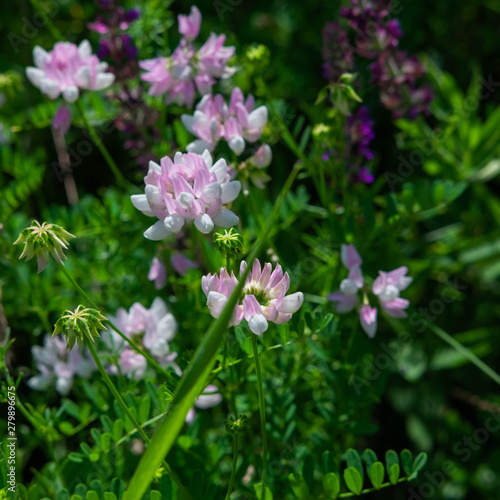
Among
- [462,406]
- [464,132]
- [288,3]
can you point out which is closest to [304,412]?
[462,406]

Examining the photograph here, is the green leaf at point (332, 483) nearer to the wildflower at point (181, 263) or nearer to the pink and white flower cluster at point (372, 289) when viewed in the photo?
the pink and white flower cluster at point (372, 289)

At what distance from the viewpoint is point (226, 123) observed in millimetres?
1092

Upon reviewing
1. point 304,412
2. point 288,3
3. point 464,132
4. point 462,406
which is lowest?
point 462,406

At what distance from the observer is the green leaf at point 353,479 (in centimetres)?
93

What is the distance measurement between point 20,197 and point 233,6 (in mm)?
916

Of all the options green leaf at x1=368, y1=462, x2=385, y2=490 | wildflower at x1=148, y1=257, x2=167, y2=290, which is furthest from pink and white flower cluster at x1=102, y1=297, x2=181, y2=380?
green leaf at x1=368, y1=462, x2=385, y2=490

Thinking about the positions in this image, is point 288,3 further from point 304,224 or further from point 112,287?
point 112,287

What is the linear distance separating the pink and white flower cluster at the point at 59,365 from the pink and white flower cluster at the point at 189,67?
0.50m

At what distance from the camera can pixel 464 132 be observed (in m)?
1.63

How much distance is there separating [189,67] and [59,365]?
1.94ft

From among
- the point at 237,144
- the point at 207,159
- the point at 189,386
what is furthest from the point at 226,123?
the point at 189,386

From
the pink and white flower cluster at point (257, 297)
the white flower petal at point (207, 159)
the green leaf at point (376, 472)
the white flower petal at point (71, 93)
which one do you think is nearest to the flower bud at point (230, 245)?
the pink and white flower cluster at point (257, 297)

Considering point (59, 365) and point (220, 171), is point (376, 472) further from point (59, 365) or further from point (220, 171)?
point (59, 365)

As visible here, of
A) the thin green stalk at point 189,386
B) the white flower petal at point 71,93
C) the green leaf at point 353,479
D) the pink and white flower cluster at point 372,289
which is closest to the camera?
the thin green stalk at point 189,386
